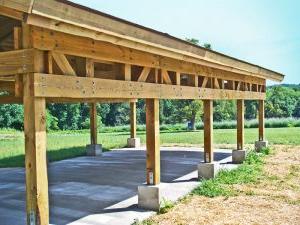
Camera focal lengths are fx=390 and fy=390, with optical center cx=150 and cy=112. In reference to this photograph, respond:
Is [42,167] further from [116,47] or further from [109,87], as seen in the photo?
[116,47]

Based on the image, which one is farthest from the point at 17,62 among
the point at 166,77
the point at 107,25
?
the point at 166,77

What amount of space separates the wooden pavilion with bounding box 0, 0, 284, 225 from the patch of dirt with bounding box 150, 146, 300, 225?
1.05 metres

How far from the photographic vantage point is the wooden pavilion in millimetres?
4848

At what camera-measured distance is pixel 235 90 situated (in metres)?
13.8

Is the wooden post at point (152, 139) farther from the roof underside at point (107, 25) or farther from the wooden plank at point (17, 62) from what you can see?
the wooden plank at point (17, 62)

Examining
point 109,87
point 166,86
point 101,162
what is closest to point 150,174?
point 166,86

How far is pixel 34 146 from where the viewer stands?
15.8 feet

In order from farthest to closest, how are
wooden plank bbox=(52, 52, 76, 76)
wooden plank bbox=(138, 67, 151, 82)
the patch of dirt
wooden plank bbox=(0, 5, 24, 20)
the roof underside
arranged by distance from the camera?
wooden plank bbox=(138, 67, 151, 82)
the patch of dirt
wooden plank bbox=(52, 52, 76, 76)
wooden plank bbox=(0, 5, 24, 20)
the roof underside

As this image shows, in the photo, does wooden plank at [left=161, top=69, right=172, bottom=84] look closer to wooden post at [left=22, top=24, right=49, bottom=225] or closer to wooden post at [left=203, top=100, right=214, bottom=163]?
wooden post at [left=203, top=100, right=214, bottom=163]

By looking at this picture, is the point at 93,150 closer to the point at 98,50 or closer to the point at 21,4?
the point at 98,50

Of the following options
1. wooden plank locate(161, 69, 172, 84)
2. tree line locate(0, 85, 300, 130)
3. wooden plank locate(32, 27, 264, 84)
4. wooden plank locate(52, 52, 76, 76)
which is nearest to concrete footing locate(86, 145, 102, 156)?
wooden plank locate(32, 27, 264, 84)

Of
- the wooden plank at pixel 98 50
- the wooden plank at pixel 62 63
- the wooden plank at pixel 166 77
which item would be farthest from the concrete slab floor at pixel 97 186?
the wooden plank at pixel 62 63

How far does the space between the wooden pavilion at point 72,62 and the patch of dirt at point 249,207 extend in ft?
3.46

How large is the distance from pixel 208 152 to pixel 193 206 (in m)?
3.17
